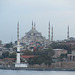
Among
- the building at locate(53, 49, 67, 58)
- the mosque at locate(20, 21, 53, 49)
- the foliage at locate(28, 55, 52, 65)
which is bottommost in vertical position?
the foliage at locate(28, 55, 52, 65)

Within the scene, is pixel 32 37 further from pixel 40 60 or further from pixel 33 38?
pixel 40 60

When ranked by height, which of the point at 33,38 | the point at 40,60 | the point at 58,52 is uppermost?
the point at 33,38

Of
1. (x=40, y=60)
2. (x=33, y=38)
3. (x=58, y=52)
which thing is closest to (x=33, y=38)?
(x=33, y=38)

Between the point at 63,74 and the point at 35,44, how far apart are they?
34.3 m

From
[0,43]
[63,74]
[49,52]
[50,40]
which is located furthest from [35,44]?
[63,74]

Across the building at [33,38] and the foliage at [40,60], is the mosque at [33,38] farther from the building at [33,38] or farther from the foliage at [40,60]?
the foliage at [40,60]

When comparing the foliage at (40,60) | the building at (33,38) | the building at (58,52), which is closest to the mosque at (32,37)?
the building at (33,38)

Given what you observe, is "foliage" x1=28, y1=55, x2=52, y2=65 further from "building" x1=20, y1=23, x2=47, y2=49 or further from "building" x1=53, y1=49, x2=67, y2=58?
"building" x1=20, y1=23, x2=47, y2=49

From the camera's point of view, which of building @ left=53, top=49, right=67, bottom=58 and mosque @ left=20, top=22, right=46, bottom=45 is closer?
building @ left=53, top=49, right=67, bottom=58

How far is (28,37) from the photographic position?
86.5 m

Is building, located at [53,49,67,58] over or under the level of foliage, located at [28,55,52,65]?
over

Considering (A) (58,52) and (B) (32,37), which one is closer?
(A) (58,52)

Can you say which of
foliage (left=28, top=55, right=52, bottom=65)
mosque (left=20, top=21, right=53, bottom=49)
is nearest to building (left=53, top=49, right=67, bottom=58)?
foliage (left=28, top=55, right=52, bottom=65)

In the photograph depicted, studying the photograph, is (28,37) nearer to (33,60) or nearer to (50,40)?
(50,40)
